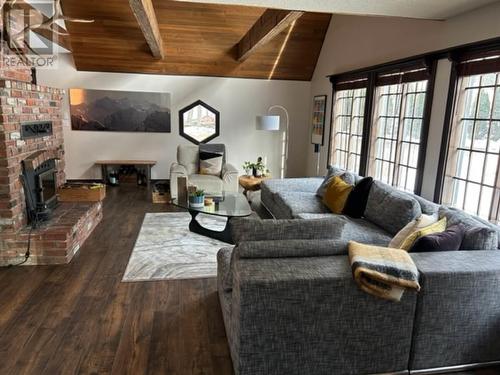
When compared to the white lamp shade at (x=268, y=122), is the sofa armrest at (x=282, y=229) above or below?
below

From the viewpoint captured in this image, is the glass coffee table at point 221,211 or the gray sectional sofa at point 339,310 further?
the glass coffee table at point 221,211

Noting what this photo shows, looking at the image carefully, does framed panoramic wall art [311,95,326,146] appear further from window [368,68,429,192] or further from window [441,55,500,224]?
window [441,55,500,224]

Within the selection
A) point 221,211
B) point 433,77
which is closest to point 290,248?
point 221,211

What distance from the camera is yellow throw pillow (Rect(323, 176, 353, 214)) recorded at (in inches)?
159

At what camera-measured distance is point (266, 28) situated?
479cm

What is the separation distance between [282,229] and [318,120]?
206 inches

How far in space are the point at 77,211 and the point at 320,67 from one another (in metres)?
4.99

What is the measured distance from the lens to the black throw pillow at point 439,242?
89.4 inches

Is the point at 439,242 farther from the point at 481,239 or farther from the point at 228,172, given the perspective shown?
the point at 228,172

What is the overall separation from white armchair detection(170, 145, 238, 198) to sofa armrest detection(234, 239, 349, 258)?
3549 millimetres

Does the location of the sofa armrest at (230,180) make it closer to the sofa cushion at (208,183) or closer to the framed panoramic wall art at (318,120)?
the sofa cushion at (208,183)

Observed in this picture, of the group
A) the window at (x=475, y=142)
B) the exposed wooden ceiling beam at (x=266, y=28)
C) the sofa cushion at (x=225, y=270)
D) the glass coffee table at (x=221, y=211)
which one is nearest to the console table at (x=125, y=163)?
the exposed wooden ceiling beam at (x=266, y=28)

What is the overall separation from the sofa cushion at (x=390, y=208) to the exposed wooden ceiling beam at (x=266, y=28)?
6.68 feet

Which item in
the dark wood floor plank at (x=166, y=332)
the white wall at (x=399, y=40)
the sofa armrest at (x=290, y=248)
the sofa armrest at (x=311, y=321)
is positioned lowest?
the dark wood floor plank at (x=166, y=332)
